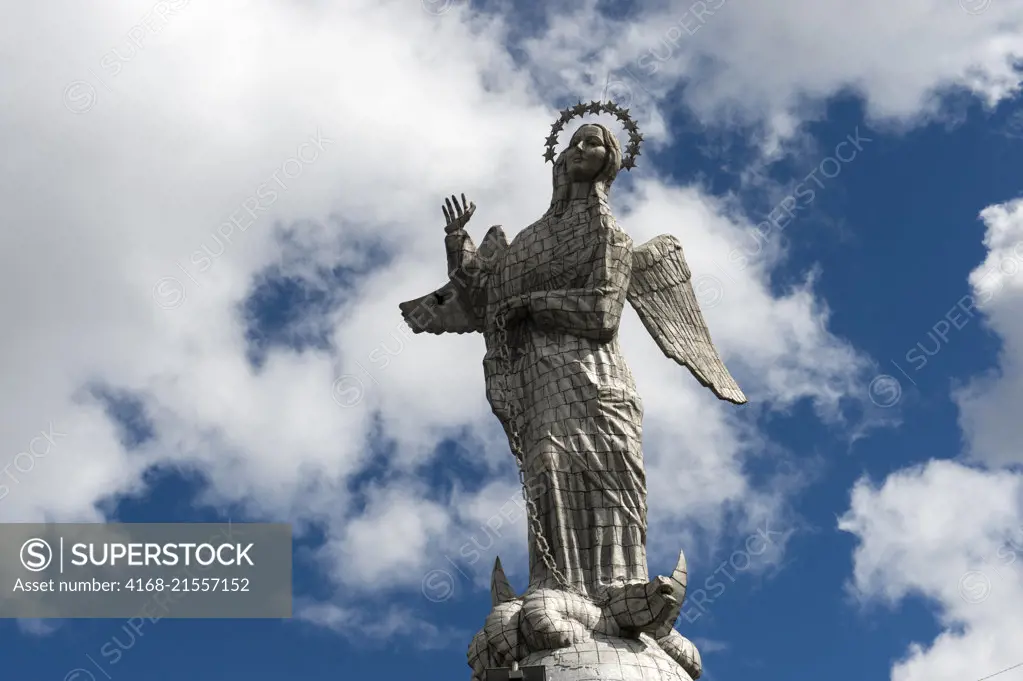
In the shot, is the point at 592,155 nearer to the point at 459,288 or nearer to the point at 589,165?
the point at 589,165

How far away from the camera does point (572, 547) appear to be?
46.6 ft

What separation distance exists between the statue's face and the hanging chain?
6.71 ft

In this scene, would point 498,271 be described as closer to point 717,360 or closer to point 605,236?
point 605,236

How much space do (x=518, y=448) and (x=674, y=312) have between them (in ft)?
9.28

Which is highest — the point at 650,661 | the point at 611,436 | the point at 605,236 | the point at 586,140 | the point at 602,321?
the point at 586,140

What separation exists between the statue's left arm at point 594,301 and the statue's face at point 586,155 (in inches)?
32.8

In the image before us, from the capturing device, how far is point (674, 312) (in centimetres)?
1644

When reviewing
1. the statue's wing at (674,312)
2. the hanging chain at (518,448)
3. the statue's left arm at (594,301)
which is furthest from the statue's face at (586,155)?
the hanging chain at (518,448)

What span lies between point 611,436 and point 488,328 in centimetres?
236

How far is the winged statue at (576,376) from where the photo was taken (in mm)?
13422

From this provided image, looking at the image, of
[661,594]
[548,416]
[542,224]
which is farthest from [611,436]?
[542,224]

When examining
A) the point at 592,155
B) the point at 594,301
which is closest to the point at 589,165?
the point at 592,155

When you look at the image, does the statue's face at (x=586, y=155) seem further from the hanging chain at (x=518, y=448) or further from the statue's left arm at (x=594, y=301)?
the hanging chain at (x=518, y=448)

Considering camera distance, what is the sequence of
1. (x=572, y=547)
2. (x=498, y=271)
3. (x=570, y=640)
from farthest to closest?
(x=498, y=271), (x=572, y=547), (x=570, y=640)
